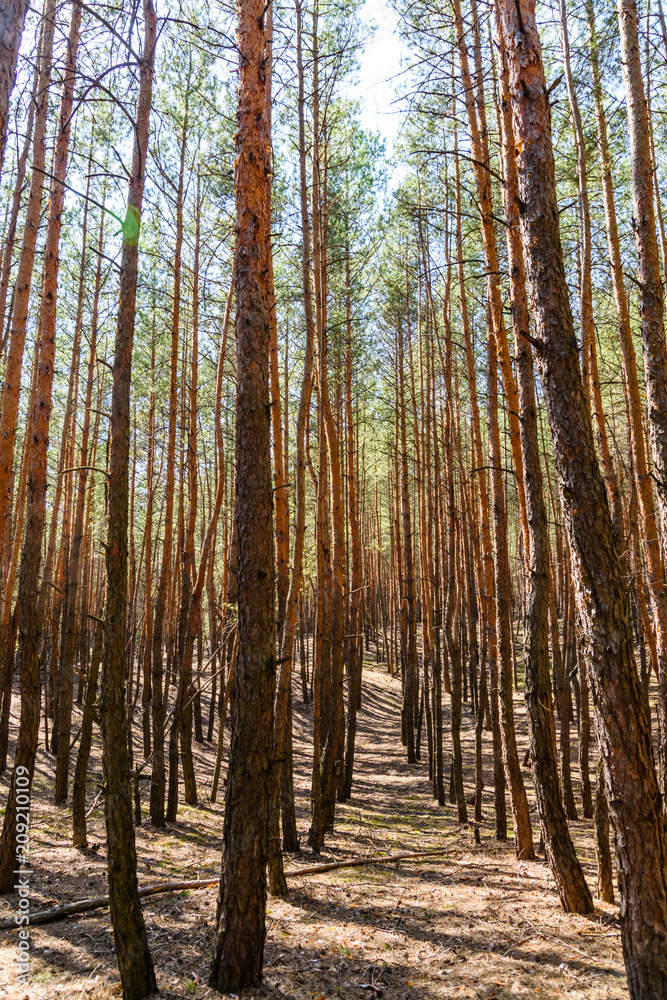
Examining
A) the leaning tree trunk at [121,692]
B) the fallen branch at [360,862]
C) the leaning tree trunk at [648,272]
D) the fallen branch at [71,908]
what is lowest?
the fallen branch at [360,862]

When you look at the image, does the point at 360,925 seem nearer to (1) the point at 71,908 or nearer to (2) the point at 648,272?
(1) the point at 71,908

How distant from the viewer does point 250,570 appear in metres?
3.36

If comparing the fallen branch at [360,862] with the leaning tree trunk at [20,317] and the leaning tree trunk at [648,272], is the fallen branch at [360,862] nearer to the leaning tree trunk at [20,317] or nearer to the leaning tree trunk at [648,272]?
the leaning tree trunk at [648,272]

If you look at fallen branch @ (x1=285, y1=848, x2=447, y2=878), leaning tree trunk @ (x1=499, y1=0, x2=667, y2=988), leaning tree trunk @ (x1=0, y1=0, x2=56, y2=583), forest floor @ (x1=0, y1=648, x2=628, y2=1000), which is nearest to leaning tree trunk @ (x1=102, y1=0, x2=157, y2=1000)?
forest floor @ (x1=0, y1=648, x2=628, y2=1000)

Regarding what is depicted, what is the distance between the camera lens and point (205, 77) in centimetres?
796

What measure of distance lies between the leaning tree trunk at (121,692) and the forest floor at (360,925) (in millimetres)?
356

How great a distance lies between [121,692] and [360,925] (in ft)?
9.22

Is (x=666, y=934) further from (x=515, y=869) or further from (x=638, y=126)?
(x=638, y=126)

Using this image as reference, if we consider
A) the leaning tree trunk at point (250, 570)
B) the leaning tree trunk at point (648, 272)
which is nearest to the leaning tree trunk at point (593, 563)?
the leaning tree trunk at point (648, 272)

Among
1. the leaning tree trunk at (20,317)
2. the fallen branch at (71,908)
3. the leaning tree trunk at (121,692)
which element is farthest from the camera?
the leaning tree trunk at (20,317)

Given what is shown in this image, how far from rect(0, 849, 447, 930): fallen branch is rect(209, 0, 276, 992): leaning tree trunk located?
5.78ft

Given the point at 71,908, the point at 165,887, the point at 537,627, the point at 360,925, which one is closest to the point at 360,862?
the point at 360,925

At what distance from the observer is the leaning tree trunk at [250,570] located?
3.17 m

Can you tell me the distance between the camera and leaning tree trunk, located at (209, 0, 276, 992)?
125 inches
